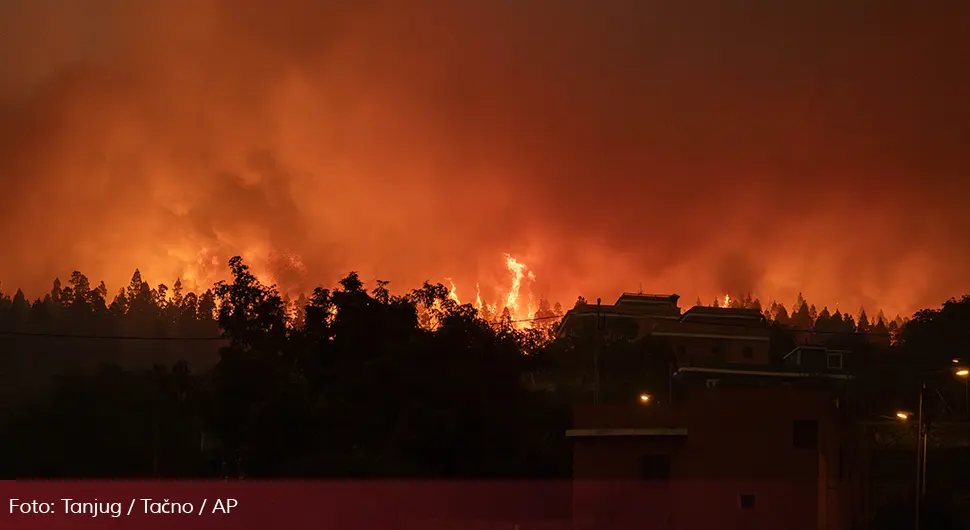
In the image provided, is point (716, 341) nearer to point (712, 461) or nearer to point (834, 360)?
point (834, 360)

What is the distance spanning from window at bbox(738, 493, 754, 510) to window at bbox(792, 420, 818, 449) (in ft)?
8.53

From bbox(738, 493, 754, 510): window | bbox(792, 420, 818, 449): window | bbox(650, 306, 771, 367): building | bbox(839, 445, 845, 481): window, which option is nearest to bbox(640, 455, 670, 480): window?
bbox(738, 493, 754, 510): window

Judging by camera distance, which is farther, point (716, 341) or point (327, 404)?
point (716, 341)

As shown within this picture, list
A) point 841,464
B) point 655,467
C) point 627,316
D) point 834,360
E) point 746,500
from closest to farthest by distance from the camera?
point 746,500, point 655,467, point 841,464, point 834,360, point 627,316

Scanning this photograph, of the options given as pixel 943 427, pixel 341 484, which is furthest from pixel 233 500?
pixel 943 427

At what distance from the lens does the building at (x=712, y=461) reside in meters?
43.0

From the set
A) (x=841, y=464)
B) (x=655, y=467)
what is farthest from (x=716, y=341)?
(x=655, y=467)

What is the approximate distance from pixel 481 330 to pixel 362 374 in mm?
6529

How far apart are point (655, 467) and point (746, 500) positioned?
3584 millimetres

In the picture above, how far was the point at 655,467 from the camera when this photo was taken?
1761 inches

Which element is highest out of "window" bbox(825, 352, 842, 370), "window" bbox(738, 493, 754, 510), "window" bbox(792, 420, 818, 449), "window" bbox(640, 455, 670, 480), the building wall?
the building wall

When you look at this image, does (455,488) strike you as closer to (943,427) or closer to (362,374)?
(362,374)

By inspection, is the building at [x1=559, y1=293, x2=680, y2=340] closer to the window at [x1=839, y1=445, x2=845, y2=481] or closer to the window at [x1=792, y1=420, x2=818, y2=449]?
the window at [x1=839, y1=445, x2=845, y2=481]

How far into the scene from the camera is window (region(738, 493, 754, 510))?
43000mm
